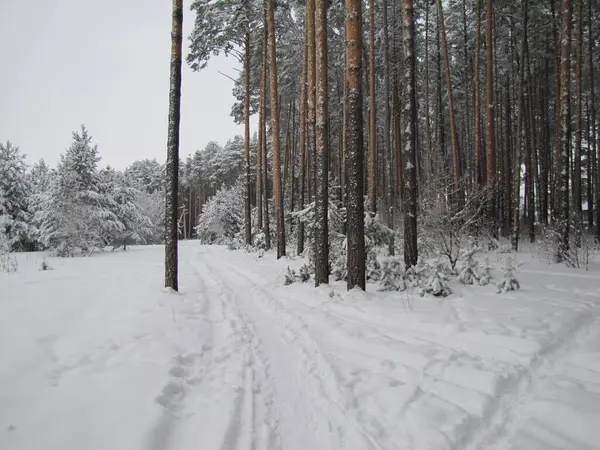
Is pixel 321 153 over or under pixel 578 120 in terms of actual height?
under

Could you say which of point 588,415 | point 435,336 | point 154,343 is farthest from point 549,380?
point 154,343

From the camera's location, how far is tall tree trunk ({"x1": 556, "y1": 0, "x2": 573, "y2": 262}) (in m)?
9.03

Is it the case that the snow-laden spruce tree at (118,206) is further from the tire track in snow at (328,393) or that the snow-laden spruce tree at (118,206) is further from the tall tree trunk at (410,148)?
the tall tree trunk at (410,148)

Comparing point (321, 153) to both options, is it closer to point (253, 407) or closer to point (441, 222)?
point (441, 222)

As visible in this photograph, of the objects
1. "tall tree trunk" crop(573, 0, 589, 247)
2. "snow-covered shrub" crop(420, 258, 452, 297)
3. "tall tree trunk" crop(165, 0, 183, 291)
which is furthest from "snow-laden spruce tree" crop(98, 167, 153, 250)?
"tall tree trunk" crop(573, 0, 589, 247)

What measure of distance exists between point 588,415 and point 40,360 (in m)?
5.04

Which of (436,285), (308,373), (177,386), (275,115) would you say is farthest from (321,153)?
(275,115)

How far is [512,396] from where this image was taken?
3.12 metres

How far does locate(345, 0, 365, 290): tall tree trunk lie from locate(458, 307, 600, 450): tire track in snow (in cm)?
347

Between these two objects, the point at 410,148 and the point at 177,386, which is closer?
the point at 177,386

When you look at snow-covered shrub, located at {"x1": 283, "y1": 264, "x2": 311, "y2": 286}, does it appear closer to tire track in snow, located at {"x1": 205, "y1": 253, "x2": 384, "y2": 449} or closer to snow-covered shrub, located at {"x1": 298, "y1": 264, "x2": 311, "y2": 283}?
snow-covered shrub, located at {"x1": 298, "y1": 264, "x2": 311, "y2": 283}

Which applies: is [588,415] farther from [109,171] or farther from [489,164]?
[109,171]

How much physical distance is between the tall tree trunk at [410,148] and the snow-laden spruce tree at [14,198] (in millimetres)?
26180

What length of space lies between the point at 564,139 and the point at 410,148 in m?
5.22
